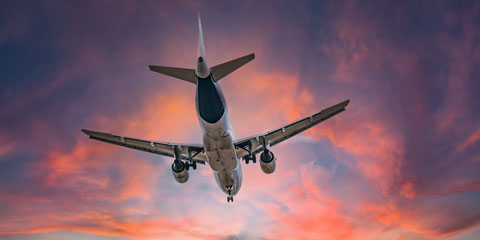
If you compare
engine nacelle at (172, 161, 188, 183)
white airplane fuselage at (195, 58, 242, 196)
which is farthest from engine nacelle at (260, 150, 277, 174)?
engine nacelle at (172, 161, 188, 183)

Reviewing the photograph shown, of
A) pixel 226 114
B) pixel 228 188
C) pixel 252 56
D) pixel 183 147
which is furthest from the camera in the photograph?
pixel 228 188

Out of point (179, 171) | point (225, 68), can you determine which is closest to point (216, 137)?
point (225, 68)

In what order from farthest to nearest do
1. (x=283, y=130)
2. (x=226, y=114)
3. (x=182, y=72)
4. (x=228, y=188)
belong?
1. (x=228, y=188)
2. (x=283, y=130)
3. (x=226, y=114)
4. (x=182, y=72)

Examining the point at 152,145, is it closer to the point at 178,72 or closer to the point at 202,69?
the point at 178,72

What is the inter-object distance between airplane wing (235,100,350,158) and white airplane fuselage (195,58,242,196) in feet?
5.12

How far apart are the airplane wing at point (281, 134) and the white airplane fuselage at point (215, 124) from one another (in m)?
1.56

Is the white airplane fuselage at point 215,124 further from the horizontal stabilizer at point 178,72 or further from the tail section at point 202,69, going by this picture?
the horizontal stabilizer at point 178,72

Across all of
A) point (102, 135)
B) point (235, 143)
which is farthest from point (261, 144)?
point (102, 135)

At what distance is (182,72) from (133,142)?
26.0 ft

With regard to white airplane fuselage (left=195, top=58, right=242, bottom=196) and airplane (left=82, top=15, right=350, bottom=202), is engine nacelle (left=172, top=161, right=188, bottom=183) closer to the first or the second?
airplane (left=82, top=15, right=350, bottom=202)

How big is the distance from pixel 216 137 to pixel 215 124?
156 cm

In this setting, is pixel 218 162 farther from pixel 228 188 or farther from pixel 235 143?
pixel 228 188

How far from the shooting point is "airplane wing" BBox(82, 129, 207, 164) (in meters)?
21.8

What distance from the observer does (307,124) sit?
73.2 ft
